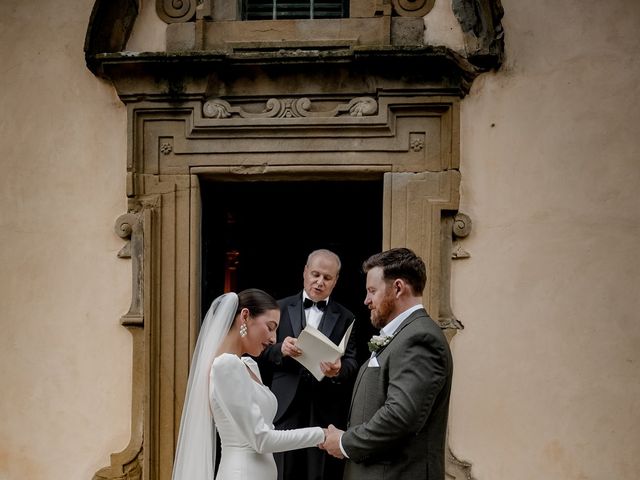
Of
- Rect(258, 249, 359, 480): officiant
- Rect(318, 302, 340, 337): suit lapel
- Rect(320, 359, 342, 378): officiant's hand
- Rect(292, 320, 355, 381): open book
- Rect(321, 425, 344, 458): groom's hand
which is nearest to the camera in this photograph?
Rect(321, 425, 344, 458): groom's hand

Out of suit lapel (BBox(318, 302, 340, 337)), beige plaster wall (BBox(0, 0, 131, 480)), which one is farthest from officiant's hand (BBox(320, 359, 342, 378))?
beige plaster wall (BBox(0, 0, 131, 480))

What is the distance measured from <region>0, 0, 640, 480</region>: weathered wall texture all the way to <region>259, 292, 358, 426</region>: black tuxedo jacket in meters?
0.77

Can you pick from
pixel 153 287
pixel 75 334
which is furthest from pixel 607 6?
pixel 75 334

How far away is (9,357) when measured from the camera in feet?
21.1

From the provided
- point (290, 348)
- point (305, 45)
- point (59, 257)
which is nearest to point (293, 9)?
point (305, 45)

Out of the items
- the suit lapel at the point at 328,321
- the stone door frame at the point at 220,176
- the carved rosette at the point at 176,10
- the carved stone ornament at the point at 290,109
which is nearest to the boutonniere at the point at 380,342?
the suit lapel at the point at 328,321

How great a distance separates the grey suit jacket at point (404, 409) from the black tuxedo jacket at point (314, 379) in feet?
4.45

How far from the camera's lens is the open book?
490 cm

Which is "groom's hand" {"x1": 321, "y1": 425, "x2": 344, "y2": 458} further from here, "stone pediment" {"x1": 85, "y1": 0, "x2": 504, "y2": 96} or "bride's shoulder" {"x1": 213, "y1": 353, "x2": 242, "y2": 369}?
"stone pediment" {"x1": 85, "y1": 0, "x2": 504, "y2": 96}

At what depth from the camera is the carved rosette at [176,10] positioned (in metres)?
6.41

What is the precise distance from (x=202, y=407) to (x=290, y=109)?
Answer: 8.12 ft

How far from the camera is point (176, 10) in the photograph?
6.43 metres

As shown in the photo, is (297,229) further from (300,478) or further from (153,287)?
(300,478)

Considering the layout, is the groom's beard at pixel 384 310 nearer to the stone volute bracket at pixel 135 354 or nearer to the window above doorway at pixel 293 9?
the stone volute bracket at pixel 135 354
